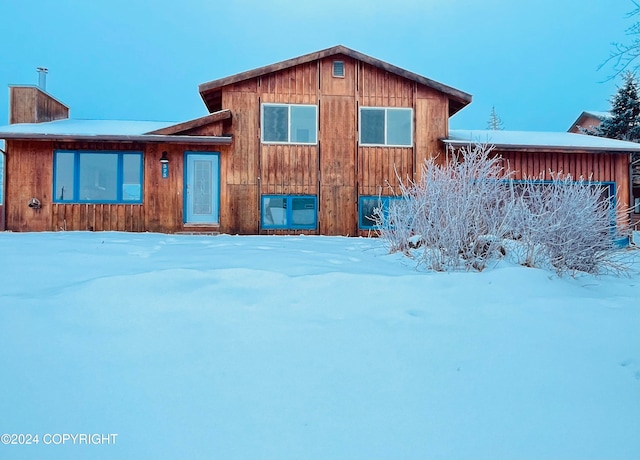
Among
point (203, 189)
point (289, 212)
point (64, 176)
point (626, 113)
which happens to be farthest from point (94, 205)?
point (626, 113)

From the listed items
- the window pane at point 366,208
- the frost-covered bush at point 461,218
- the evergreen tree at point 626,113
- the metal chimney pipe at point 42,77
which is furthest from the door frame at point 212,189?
the evergreen tree at point 626,113

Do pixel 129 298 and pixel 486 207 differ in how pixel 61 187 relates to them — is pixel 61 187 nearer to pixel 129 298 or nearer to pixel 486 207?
pixel 129 298

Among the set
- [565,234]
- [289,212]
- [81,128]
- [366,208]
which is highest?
[81,128]

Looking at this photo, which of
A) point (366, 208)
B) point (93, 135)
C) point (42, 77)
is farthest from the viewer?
point (42, 77)

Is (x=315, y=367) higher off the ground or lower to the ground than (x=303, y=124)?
lower

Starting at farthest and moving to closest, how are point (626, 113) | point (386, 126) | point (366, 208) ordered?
point (626, 113)
point (386, 126)
point (366, 208)

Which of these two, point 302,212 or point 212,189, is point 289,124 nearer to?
point 302,212

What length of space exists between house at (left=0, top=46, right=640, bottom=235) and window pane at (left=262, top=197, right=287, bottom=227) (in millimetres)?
26

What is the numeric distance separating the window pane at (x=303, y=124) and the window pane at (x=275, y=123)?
0.18 m

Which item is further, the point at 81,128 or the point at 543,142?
the point at 543,142

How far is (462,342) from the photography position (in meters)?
2.83

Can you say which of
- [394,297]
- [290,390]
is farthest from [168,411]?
[394,297]

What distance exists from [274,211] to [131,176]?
3648 millimetres

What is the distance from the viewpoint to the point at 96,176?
35.4 ft
